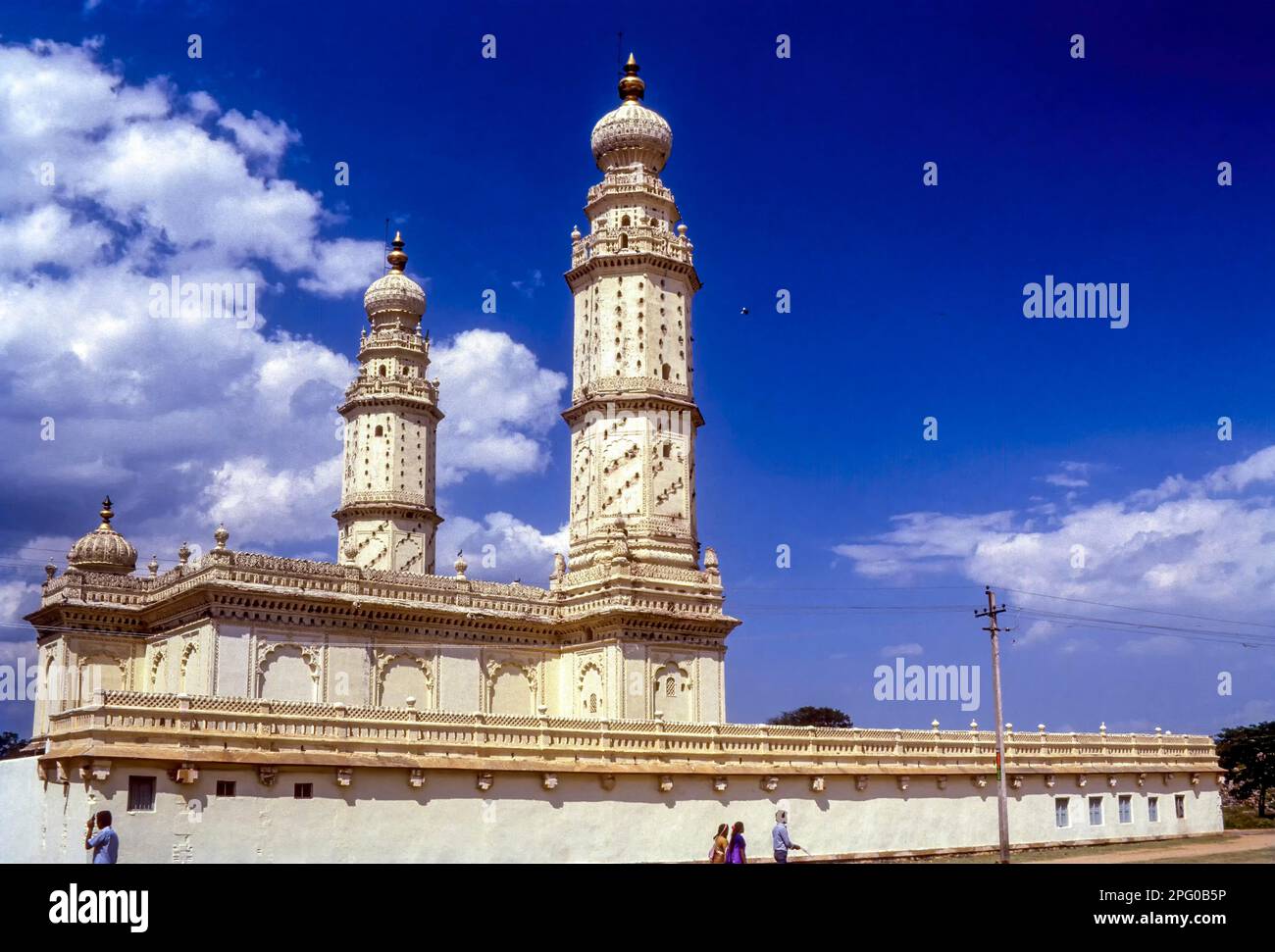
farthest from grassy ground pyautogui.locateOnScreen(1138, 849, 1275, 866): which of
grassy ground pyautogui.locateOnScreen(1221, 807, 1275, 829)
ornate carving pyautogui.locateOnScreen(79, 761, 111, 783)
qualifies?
ornate carving pyautogui.locateOnScreen(79, 761, 111, 783)

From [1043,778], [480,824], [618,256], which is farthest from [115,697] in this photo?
[1043,778]

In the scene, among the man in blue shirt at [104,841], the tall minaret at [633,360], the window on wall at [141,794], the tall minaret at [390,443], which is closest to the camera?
the man in blue shirt at [104,841]

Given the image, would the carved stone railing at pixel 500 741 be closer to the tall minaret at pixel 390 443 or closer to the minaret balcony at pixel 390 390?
the tall minaret at pixel 390 443

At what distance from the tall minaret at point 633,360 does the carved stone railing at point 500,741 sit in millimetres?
9485

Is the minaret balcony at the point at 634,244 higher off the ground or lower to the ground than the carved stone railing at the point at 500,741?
higher

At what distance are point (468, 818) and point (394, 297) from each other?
107 feet

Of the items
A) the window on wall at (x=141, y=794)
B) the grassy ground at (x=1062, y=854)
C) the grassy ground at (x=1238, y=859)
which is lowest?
the grassy ground at (x=1062, y=854)

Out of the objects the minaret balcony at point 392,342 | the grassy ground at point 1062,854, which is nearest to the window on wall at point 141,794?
the grassy ground at point 1062,854

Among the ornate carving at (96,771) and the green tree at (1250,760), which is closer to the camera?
the ornate carving at (96,771)

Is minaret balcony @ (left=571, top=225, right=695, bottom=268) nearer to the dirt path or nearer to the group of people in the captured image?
the dirt path

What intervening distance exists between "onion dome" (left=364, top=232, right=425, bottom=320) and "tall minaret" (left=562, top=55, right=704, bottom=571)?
12.8 metres

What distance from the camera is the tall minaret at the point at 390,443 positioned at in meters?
56.4

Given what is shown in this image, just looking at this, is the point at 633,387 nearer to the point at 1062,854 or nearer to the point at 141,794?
the point at 1062,854
